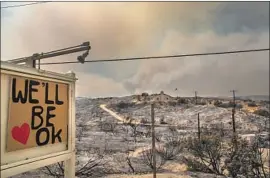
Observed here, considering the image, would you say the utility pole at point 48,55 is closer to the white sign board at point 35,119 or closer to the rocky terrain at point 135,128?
the white sign board at point 35,119

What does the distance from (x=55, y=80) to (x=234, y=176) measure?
7.69 m

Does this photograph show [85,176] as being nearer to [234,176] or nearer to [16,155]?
[234,176]

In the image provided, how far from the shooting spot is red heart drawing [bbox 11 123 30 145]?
242 centimetres

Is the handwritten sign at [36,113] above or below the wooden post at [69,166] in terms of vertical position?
above

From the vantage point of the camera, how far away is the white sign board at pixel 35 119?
7.77 ft

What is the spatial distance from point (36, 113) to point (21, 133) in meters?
0.25

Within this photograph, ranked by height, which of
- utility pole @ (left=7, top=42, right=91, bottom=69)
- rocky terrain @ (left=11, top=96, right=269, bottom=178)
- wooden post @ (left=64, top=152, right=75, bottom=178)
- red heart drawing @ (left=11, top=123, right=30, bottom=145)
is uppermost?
utility pole @ (left=7, top=42, right=91, bottom=69)

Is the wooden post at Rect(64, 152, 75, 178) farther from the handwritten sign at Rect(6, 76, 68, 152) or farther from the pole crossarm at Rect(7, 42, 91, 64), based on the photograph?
the pole crossarm at Rect(7, 42, 91, 64)

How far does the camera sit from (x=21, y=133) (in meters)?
2.49

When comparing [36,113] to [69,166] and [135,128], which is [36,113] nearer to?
[69,166]

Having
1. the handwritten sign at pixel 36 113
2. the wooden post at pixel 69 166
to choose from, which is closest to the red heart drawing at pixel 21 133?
the handwritten sign at pixel 36 113

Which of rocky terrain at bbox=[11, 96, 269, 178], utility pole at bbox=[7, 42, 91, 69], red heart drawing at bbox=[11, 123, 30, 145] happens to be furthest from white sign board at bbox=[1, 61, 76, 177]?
rocky terrain at bbox=[11, 96, 269, 178]

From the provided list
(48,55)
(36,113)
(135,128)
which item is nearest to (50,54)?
(48,55)

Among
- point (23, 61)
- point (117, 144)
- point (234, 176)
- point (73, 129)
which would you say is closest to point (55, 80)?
point (73, 129)
